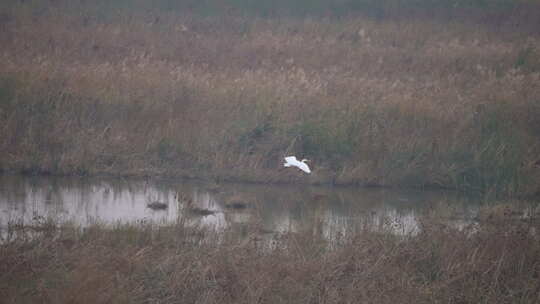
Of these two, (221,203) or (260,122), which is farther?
(260,122)

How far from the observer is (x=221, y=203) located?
473 inches

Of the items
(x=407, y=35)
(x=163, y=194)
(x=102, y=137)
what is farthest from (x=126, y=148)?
(x=407, y=35)

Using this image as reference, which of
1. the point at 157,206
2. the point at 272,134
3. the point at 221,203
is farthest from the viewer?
the point at 272,134

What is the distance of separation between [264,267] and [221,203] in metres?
4.19

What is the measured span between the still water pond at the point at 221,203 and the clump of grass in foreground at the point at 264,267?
1.06 m

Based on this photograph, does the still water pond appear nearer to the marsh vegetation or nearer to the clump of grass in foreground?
the marsh vegetation

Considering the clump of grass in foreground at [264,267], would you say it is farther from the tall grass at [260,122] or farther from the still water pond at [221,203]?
the tall grass at [260,122]

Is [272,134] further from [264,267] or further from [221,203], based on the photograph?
[264,267]

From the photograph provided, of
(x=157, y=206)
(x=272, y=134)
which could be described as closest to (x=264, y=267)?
(x=157, y=206)

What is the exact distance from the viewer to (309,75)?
751 inches

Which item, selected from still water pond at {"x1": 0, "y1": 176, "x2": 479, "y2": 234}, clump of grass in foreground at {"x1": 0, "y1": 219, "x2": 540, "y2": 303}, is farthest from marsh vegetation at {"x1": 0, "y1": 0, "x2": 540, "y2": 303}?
still water pond at {"x1": 0, "y1": 176, "x2": 479, "y2": 234}

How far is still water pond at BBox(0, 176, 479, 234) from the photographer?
10.7m

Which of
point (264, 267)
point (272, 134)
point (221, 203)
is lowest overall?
point (264, 267)

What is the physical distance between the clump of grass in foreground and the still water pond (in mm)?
1061
